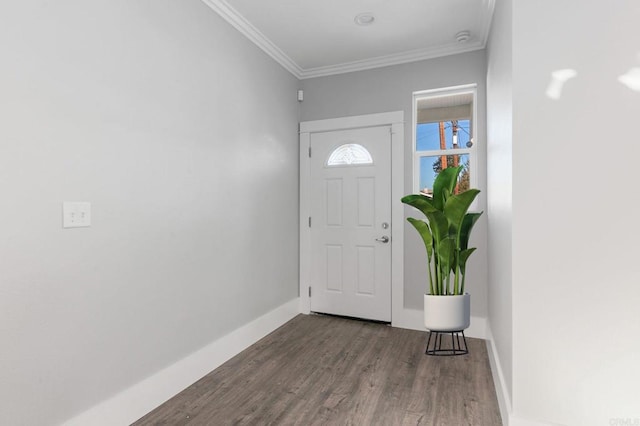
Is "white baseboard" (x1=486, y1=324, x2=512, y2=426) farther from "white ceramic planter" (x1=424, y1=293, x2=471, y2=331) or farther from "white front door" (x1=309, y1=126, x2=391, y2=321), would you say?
"white front door" (x1=309, y1=126, x2=391, y2=321)

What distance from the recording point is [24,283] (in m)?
1.49

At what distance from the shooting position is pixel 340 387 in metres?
2.32

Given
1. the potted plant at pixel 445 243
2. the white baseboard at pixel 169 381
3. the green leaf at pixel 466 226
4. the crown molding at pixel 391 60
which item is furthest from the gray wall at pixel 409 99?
the white baseboard at pixel 169 381

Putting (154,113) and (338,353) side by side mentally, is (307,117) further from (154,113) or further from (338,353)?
(338,353)

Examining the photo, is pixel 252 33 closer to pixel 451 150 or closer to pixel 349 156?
pixel 349 156

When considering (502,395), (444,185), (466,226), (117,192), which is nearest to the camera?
(117,192)

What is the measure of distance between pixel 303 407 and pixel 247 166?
189cm

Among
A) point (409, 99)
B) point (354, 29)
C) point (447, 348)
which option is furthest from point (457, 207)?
point (354, 29)

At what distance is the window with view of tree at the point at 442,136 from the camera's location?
3367mm

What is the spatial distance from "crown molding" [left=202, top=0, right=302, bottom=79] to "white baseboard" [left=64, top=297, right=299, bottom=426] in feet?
8.08

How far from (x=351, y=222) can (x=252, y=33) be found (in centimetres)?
201

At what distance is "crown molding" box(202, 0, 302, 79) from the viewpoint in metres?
2.62

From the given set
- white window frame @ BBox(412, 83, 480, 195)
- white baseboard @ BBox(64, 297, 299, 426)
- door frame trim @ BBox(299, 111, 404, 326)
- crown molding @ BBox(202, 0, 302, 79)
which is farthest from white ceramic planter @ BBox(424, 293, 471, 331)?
crown molding @ BBox(202, 0, 302, 79)

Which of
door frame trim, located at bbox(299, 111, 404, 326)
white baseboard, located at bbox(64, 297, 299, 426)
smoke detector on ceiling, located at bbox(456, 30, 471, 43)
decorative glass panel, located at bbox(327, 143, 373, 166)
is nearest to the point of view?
white baseboard, located at bbox(64, 297, 299, 426)
